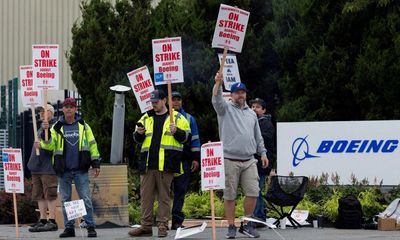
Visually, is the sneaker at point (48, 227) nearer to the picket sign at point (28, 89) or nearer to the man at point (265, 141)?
the picket sign at point (28, 89)

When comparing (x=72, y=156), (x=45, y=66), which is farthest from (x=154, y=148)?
(x=45, y=66)

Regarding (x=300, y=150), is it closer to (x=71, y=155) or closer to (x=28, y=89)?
(x=28, y=89)

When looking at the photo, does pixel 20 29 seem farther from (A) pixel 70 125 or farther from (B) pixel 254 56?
(A) pixel 70 125

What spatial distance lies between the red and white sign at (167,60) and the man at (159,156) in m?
0.49

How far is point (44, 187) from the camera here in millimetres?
15656

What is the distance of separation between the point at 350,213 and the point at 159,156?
132 inches

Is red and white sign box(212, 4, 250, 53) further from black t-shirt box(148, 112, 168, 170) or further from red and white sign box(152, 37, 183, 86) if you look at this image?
black t-shirt box(148, 112, 168, 170)

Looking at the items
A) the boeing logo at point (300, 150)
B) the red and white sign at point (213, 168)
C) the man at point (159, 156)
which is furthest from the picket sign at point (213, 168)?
the boeing logo at point (300, 150)

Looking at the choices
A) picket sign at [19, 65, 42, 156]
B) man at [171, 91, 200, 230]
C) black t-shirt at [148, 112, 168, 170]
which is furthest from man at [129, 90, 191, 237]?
picket sign at [19, 65, 42, 156]

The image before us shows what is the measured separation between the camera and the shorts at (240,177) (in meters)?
13.3

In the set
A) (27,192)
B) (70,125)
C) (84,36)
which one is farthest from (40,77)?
(84,36)

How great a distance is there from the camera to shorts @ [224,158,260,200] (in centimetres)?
1331

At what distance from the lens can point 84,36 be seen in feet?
78.1

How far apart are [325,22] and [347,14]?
0.66 metres
